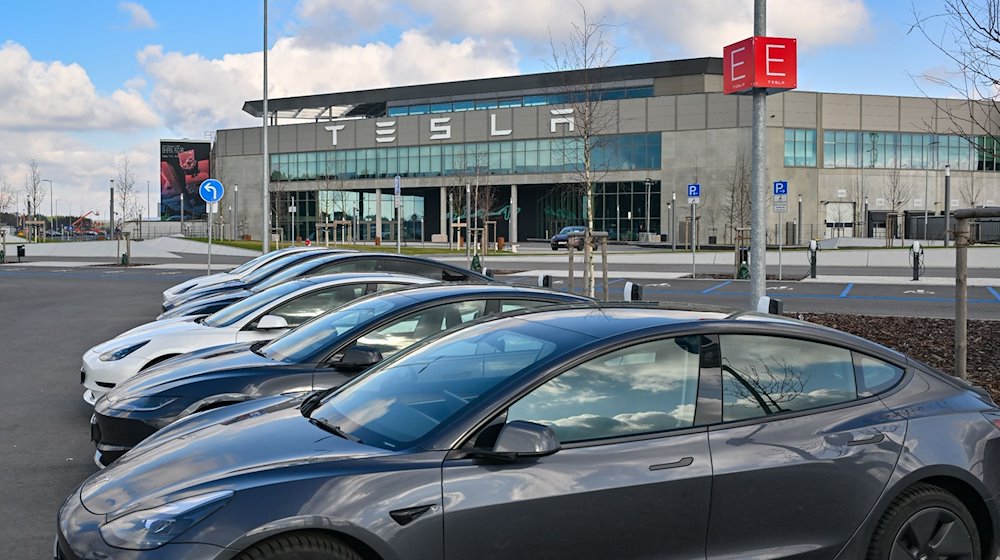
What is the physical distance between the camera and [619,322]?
405 centimetres

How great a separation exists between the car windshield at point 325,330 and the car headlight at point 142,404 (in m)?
0.78

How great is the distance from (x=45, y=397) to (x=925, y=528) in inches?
341

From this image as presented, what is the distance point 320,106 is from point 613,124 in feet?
98.2

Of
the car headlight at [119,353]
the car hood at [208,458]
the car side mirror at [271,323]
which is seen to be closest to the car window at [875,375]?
the car hood at [208,458]

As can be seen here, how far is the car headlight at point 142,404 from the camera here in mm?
5895

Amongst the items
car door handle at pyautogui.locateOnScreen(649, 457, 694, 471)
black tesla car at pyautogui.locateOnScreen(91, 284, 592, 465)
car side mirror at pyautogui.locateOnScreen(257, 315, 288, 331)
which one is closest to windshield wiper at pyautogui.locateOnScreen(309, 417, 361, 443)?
car door handle at pyautogui.locateOnScreen(649, 457, 694, 471)

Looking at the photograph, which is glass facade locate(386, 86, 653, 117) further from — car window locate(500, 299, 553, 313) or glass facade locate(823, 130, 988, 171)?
car window locate(500, 299, 553, 313)

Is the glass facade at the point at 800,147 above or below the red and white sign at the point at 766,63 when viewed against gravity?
above

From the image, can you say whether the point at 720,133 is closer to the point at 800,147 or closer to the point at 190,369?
the point at 800,147

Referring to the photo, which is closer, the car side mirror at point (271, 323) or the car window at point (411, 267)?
the car side mirror at point (271, 323)

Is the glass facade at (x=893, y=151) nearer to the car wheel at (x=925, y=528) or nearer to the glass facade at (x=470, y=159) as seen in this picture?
the glass facade at (x=470, y=159)

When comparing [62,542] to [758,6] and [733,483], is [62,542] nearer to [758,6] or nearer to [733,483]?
[733,483]

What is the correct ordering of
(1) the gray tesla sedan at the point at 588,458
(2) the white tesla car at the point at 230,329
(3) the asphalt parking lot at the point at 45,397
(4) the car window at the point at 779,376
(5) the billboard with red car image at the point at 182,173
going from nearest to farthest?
1. (1) the gray tesla sedan at the point at 588,458
2. (4) the car window at the point at 779,376
3. (3) the asphalt parking lot at the point at 45,397
4. (2) the white tesla car at the point at 230,329
5. (5) the billboard with red car image at the point at 182,173

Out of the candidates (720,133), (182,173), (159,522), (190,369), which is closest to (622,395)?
(159,522)
